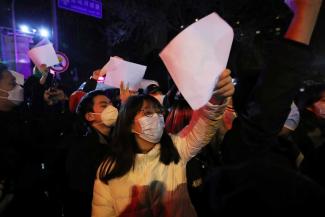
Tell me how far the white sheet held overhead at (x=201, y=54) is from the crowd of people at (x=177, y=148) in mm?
156

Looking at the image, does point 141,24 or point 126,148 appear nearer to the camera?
point 126,148

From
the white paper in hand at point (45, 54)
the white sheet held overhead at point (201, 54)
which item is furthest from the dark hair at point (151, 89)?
the white sheet held overhead at point (201, 54)

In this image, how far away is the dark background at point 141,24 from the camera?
1122 cm

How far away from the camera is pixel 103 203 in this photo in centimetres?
214

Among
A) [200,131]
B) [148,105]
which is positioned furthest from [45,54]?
[200,131]

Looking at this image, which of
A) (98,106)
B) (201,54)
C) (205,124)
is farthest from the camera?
(98,106)

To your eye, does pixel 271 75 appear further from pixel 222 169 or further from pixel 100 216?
pixel 100 216

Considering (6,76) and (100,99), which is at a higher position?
(6,76)

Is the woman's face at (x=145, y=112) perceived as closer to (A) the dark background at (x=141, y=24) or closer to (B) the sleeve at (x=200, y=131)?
(B) the sleeve at (x=200, y=131)

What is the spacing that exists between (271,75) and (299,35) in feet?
0.48

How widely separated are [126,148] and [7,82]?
8.22ft

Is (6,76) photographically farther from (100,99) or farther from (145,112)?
(145,112)

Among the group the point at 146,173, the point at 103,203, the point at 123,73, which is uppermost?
the point at 123,73

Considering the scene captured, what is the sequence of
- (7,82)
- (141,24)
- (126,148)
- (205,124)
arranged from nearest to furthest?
1. (205,124)
2. (126,148)
3. (7,82)
4. (141,24)
